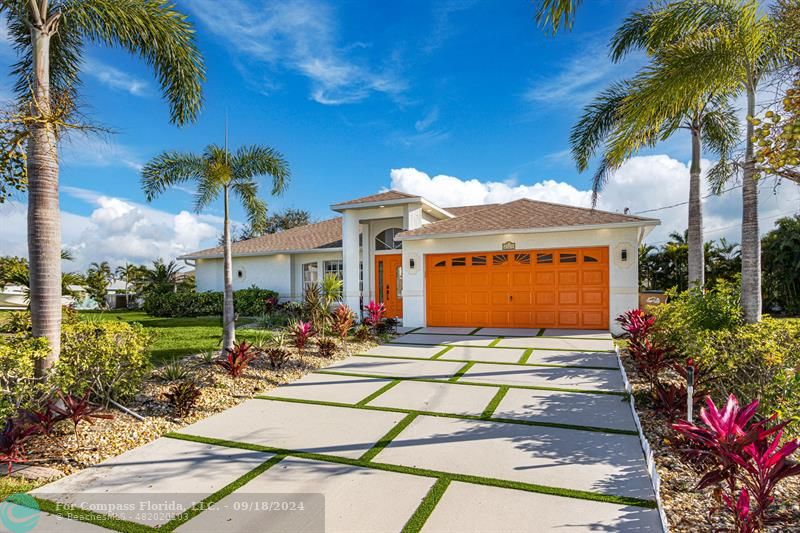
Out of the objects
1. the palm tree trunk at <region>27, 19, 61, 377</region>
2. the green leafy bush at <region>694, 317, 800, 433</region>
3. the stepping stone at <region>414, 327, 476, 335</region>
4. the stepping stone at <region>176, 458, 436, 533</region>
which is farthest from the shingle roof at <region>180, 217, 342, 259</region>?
the green leafy bush at <region>694, 317, 800, 433</region>

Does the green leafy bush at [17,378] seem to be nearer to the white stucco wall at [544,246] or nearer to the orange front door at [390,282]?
the white stucco wall at [544,246]

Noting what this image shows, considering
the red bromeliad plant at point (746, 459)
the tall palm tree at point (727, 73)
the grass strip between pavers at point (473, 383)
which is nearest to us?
the red bromeliad plant at point (746, 459)

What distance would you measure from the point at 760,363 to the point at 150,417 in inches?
283

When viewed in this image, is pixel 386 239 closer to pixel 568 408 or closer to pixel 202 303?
pixel 202 303

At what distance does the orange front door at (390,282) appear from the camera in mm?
15609

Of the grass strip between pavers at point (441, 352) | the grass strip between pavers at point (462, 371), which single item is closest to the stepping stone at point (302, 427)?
the grass strip between pavers at point (462, 371)

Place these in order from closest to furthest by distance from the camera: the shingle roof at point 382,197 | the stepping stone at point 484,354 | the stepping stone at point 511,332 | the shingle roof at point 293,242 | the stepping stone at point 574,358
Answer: the stepping stone at point 574,358 < the stepping stone at point 484,354 < the stepping stone at point 511,332 < the shingle roof at point 382,197 < the shingle roof at point 293,242

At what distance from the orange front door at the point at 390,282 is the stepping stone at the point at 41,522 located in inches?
494

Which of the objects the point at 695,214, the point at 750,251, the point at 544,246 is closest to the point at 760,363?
the point at 750,251

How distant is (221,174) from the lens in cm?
902

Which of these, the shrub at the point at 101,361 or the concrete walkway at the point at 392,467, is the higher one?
the shrub at the point at 101,361


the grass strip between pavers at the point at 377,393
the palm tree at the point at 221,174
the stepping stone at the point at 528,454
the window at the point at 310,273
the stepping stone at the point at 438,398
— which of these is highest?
the palm tree at the point at 221,174

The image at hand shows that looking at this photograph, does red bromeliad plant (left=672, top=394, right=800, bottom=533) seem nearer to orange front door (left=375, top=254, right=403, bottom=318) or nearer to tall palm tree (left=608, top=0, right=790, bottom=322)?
tall palm tree (left=608, top=0, right=790, bottom=322)

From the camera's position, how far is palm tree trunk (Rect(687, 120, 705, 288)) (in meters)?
10.5
